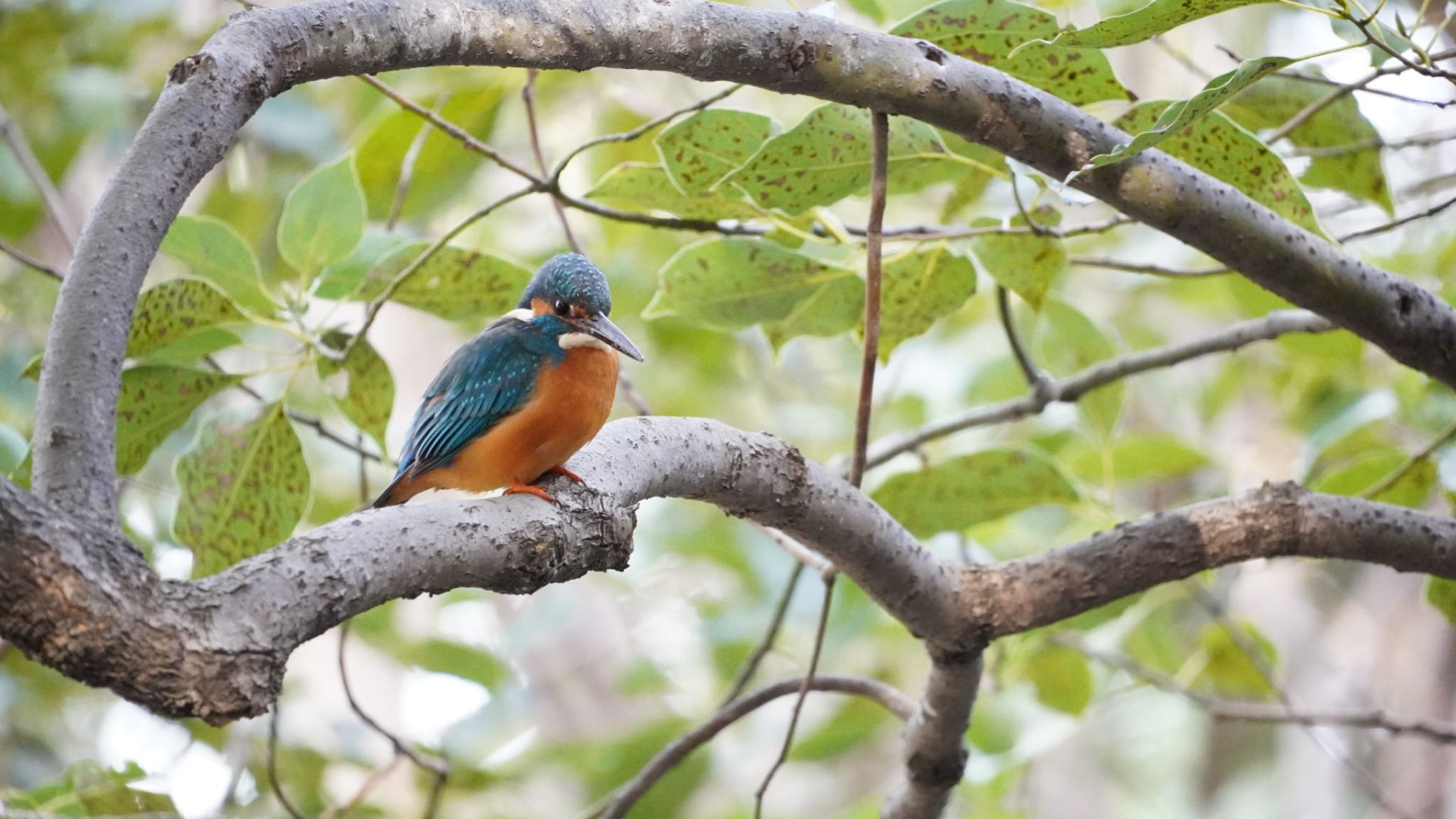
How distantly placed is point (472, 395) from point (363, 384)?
7.2 inches

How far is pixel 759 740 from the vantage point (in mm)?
4215

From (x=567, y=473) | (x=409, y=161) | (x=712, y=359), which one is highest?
(x=712, y=359)

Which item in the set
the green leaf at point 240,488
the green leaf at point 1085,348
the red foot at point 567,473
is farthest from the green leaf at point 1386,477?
the green leaf at point 240,488

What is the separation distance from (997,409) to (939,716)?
683mm

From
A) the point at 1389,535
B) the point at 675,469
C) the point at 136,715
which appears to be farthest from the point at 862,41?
the point at 136,715

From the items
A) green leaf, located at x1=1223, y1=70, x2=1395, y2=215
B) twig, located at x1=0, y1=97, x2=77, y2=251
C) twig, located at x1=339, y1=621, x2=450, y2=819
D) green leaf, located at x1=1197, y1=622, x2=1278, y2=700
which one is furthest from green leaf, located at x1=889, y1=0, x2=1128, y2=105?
twig, located at x1=0, y1=97, x2=77, y2=251

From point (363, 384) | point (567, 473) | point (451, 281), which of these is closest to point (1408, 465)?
point (567, 473)

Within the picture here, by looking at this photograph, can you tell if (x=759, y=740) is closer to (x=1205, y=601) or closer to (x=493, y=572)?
(x=1205, y=601)

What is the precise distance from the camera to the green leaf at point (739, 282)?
6.53 feet

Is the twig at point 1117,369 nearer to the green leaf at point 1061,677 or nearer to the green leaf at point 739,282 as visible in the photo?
the green leaf at point 739,282

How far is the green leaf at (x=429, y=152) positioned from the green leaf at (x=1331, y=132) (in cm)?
155

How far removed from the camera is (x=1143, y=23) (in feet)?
4.70

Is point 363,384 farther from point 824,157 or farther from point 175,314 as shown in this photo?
point 824,157

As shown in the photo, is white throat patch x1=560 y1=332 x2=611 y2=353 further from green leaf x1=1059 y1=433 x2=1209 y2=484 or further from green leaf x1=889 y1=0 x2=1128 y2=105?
green leaf x1=1059 y1=433 x2=1209 y2=484
